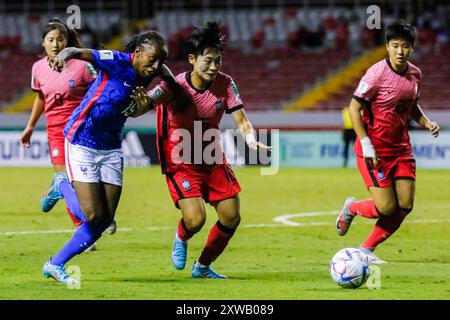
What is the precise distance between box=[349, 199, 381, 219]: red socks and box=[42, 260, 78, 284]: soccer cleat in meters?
3.62

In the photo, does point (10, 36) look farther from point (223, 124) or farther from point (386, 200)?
point (386, 200)

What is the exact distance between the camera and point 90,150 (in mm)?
9617

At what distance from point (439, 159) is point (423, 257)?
1627cm

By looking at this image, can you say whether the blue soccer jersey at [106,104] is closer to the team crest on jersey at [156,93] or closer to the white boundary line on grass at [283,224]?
the team crest on jersey at [156,93]

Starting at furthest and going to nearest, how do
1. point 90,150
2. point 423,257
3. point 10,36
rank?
point 10,36, point 423,257, point 90,150

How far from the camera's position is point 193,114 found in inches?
398

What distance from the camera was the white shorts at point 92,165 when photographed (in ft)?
31.4

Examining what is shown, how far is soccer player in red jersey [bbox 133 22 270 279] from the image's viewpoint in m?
10.1

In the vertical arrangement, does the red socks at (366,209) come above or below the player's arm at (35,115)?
below

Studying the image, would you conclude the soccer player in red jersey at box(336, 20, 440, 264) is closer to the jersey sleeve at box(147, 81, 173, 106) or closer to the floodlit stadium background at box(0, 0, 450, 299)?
the floodlit stadium background at box(0, 0, 450, 299)

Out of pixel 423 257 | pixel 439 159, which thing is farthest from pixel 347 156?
pixel 423 257

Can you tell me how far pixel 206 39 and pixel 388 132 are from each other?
2468mm

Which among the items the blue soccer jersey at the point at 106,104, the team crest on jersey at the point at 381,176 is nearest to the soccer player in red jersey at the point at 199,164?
the blue soccer jersey at the point at 106,104

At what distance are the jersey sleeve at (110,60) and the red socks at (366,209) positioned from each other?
3.46 m
